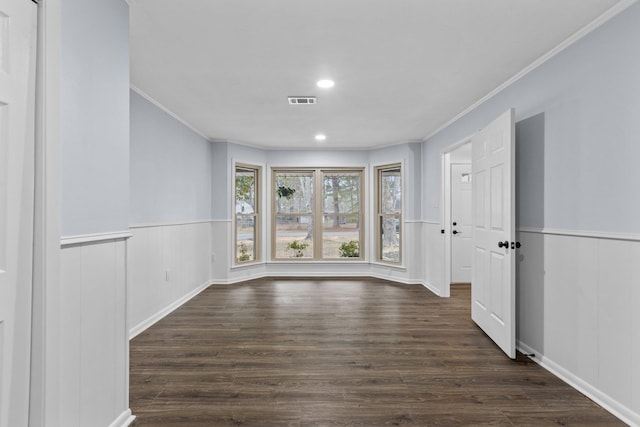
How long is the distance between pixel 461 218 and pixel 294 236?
3061mm

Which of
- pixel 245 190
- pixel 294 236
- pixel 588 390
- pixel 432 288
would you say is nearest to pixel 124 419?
pixel 588 390

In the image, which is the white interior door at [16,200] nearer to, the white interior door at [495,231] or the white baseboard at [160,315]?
the white baseboard at [160,315]

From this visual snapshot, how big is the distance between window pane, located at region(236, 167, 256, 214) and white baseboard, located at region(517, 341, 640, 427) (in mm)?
4753

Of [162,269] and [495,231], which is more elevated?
[495,231]

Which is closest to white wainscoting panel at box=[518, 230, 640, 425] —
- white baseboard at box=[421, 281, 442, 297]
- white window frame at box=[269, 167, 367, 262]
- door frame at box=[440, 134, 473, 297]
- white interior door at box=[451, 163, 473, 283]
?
door frame at box=[440, 134, 473, 297]

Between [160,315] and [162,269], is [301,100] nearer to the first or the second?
[162,269]

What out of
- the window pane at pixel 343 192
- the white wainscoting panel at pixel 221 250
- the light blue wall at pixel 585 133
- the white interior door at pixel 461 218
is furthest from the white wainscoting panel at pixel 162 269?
the white interior door at pixel 461 218

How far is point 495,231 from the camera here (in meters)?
3.31

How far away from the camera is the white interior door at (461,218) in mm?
6543

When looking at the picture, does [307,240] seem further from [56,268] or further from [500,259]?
[56,268]

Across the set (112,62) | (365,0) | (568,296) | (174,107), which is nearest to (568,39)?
(365,0)

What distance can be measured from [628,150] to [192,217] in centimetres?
476

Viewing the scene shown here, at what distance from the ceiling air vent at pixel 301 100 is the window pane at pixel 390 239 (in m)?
3.29

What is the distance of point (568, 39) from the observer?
2.59 m
